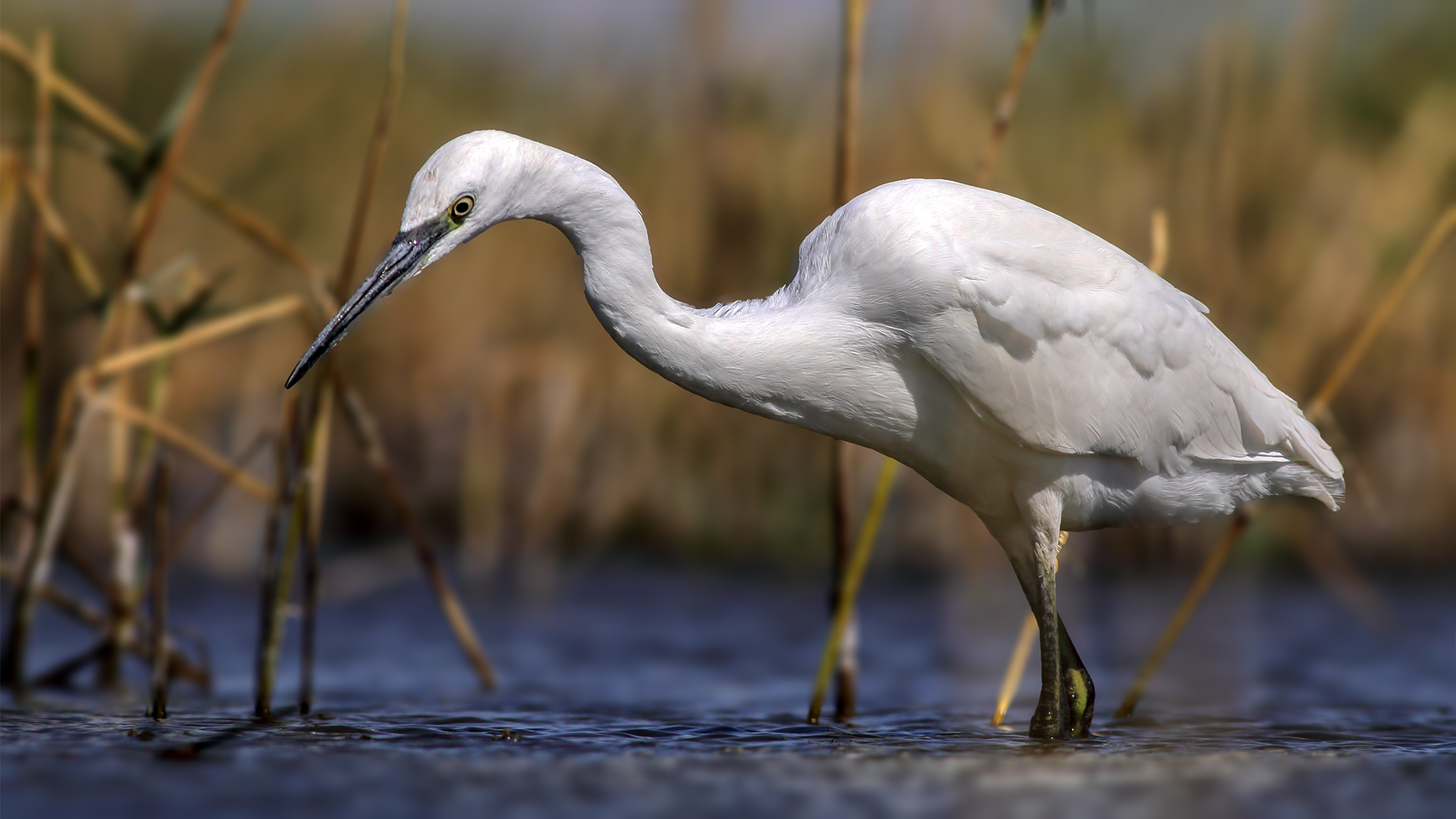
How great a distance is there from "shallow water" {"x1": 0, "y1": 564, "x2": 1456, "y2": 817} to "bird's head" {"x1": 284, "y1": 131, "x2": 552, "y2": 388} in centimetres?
122

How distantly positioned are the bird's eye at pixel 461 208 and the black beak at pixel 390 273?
0.03m

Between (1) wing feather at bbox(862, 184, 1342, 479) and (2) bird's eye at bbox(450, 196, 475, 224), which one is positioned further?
(1) wing feather at bbox(862, 184, 1342, 479)

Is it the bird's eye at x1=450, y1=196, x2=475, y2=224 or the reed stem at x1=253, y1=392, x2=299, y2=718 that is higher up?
the bird's eye at x1=450, y1=196, x2=475, y2=224

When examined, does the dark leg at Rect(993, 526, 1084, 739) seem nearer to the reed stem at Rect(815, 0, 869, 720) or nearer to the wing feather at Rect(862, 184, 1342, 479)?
the wing feather at Rect(862, 184, 1342, 479)

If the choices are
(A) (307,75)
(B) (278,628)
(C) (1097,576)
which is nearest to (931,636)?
(C) (1097,576)

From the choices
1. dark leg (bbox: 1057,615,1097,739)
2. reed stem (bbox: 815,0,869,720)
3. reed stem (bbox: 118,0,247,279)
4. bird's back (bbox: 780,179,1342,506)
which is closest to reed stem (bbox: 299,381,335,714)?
reed stem (bbox: 118,0,247,279)

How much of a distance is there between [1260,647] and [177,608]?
5821 mm

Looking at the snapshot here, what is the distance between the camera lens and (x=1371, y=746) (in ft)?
15.5

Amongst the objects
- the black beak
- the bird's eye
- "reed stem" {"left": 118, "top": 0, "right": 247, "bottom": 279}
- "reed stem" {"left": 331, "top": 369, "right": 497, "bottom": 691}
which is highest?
"reed stem" {"left": 118, "top": 0, "right": 247, "bottom": 279}

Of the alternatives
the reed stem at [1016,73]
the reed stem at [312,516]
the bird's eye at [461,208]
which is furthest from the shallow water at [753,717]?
the reed stem at [1016,73]

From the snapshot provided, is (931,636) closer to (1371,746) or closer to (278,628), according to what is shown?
(1371,746)

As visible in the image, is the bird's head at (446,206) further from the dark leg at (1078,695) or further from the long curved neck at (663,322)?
the dark leg at (1078,695)

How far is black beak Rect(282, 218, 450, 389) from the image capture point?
4320 millimetres

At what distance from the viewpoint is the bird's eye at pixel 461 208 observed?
170 inches
